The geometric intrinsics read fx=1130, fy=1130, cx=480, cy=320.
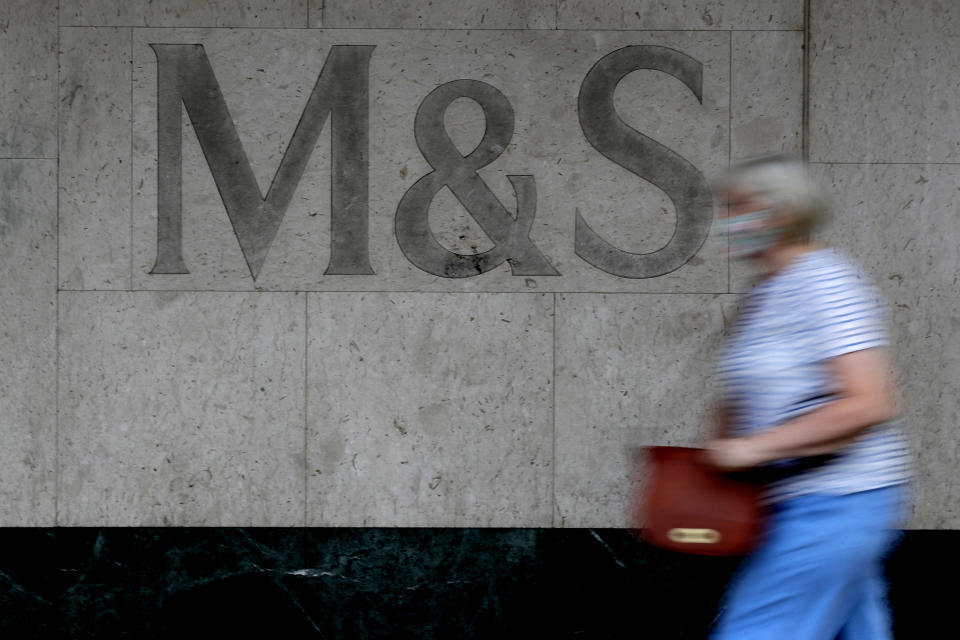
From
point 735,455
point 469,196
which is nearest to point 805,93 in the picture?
point 469,196

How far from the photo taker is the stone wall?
509 centimetres

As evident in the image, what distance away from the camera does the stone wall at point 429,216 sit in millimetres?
5090

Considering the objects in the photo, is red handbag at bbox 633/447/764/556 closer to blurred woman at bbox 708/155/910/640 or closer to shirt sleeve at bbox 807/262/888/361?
blurred woman at bbox 708/155/910/640

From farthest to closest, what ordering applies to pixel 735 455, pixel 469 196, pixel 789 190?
pixel 469 196
pixel 789 190
pixel 735 455

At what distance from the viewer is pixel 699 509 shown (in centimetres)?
255

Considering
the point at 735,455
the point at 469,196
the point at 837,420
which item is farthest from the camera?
the point at 469,196

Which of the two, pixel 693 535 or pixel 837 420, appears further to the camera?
pixel 693 535

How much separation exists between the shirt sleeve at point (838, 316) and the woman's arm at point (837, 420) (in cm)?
2

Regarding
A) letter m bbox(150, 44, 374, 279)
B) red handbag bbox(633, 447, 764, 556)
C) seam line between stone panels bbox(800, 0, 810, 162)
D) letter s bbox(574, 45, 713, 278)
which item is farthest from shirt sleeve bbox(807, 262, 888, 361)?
letter m bbox(150, 44, 374, 279)

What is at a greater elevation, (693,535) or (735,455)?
(735,455)

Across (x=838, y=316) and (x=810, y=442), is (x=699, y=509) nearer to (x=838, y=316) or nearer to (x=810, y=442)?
(x=810, y=442)

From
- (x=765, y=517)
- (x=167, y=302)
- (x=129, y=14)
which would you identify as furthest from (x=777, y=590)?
(x=129, y=14)

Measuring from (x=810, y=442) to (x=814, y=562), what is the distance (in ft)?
0.87

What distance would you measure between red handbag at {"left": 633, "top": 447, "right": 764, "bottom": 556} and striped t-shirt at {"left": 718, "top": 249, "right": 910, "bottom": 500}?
8 centimetres
